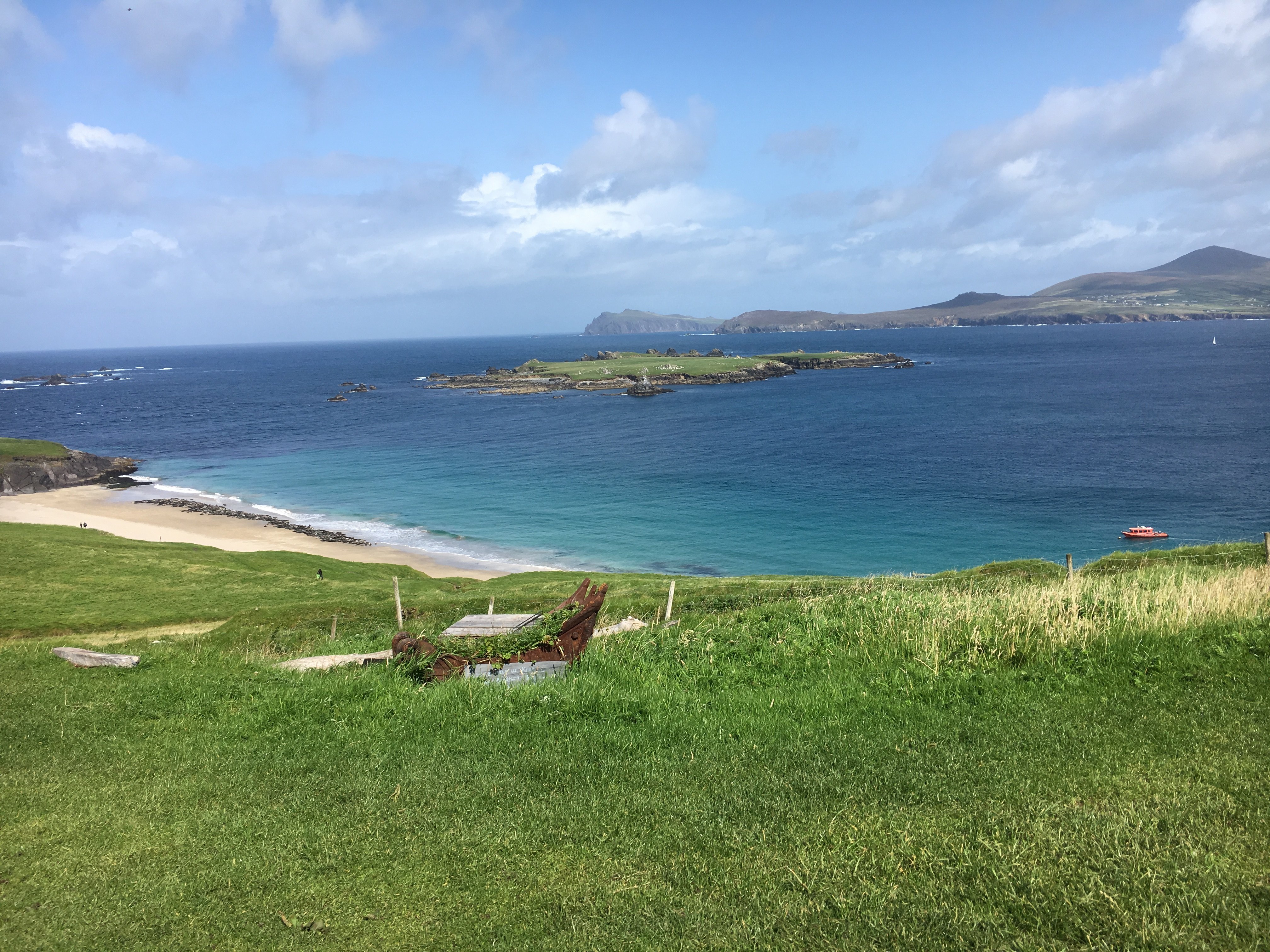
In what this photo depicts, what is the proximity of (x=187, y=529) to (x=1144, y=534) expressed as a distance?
72.9 metres

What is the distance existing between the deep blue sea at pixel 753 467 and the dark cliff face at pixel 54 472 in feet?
16.6

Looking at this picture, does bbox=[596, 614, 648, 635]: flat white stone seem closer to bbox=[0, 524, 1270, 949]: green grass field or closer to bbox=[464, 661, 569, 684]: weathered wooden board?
bbox=[0, 524, 1270, 949]: green grass field

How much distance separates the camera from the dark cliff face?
3310 inches

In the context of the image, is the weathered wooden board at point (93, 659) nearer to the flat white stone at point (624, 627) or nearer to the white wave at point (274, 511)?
the flat white stone at point (624, 627)

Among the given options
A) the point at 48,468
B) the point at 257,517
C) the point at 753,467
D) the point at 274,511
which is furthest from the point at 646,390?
the point at 48,468

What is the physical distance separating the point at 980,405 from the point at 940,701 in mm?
123109

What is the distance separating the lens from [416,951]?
23.6 feet

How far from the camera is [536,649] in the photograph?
1588 centimetres

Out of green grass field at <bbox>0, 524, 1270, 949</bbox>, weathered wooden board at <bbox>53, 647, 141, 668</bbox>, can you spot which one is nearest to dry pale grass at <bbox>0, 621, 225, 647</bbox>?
weathered wooden board at <bbox>53, 647, 141, 668</bbox>

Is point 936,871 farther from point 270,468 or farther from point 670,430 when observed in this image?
point 670,430

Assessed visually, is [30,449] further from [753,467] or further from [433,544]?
[753,467]

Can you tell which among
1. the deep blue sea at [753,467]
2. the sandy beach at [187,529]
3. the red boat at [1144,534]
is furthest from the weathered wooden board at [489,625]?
the red boat at [1144,534]

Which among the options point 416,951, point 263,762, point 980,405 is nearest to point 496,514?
point 263,762

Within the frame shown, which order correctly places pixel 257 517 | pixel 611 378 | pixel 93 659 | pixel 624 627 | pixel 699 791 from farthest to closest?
pixel 611 378 → pixel 257 517 → pixel 624 627 → pixel 93 659 → pixel 699 791
